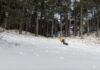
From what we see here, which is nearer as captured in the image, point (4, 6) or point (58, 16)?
point (4, 6)

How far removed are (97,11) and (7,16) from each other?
18221 millimetres

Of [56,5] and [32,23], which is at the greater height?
[56,5]

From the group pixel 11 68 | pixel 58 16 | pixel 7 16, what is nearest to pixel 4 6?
pixel 7 16

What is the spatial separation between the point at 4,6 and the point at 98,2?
16910mm

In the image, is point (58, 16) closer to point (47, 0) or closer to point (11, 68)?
point (47, 0)

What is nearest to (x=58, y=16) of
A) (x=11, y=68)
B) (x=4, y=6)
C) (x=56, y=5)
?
(x=56, y=5)

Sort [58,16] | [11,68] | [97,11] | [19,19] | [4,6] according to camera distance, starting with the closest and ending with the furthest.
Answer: [11,68] → [19,19] → [4,6] → [97,11] → [58,16]

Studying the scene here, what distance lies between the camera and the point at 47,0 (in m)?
44.0

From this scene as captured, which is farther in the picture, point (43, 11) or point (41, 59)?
point (43, 11)

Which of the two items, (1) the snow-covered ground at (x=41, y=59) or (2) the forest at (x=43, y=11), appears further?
(2) the forest at (x=43, y=11)

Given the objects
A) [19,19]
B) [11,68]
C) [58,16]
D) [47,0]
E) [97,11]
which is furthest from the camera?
[58,16]

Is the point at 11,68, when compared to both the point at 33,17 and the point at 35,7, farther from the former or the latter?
the point at 33,17

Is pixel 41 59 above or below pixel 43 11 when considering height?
below

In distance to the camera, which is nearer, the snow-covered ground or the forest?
the snow-covered ground
